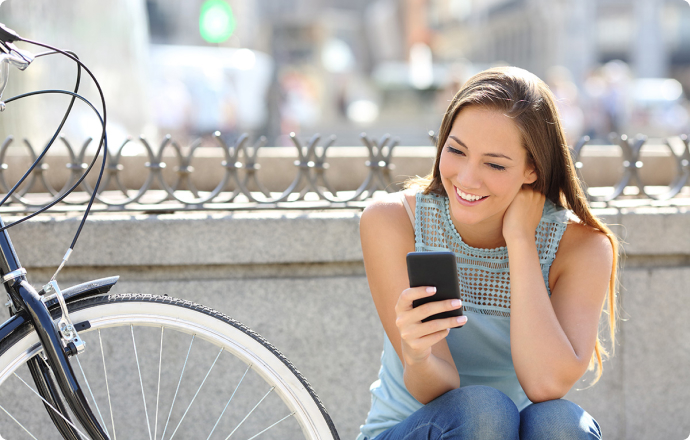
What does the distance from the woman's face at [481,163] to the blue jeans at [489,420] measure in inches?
19.4

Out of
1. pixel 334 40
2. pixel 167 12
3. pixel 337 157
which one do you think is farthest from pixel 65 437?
pixel 334 40

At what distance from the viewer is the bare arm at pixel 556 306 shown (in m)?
1.86

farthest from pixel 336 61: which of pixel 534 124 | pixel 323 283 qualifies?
pixel 534 124

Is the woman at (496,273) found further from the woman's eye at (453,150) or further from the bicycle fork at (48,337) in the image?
the bicycle fork at (48,337)

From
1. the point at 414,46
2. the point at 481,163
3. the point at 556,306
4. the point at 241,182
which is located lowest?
the point at 556,306

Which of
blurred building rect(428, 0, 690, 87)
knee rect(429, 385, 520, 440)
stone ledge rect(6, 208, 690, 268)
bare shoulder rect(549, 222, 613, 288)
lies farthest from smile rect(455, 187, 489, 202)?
blurred building rect(428, 0, 690, 87)

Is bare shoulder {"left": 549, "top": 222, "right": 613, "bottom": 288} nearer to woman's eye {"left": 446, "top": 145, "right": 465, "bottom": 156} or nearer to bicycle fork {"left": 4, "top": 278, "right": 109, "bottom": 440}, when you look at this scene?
woman's eye {"left": 446, "top": 145, "right": 465, "bottom": 156}

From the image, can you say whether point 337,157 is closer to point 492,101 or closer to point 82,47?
point 492,101

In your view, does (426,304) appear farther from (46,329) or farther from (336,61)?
(336,61)

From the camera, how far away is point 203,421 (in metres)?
2.85

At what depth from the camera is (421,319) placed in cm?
165

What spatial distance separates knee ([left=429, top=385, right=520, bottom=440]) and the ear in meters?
0.61

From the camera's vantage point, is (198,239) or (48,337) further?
(198,239)

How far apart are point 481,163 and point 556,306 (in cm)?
48
